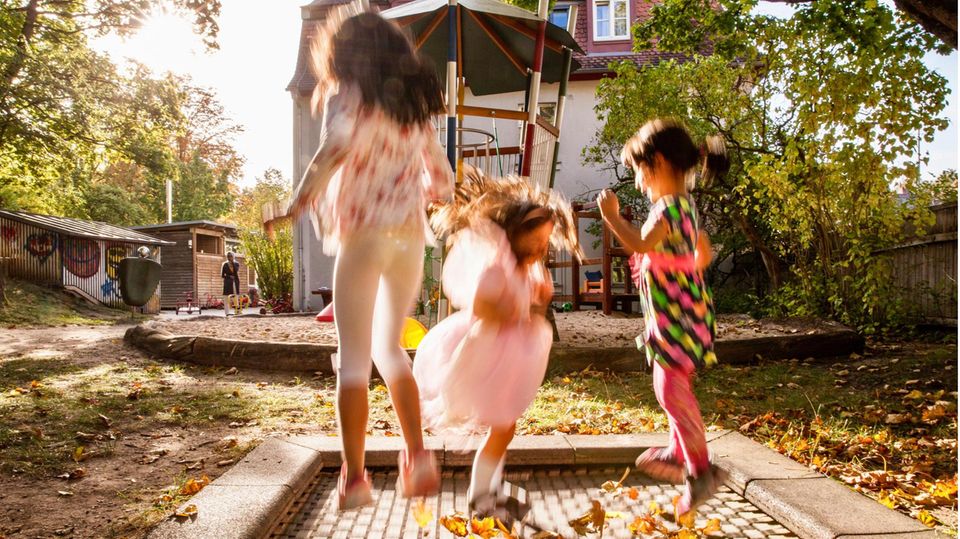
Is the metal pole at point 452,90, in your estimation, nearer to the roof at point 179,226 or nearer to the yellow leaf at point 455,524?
the yellow leaf at point 455,524

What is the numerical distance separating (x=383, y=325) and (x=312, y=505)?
107 cm

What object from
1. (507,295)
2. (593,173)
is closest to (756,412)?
(507,295)

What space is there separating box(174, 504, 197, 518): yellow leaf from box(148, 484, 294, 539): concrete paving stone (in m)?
0.02

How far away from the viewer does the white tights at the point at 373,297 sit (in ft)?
6.59

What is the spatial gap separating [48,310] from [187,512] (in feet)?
56.2

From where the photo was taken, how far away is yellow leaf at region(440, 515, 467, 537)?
2.32m

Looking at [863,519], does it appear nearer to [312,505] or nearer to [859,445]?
[859,445]

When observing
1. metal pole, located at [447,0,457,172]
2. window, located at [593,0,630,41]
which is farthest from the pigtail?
window, located at [593,0,630,41]

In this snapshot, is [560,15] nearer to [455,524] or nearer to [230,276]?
[230,276]

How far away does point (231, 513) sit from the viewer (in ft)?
7.58

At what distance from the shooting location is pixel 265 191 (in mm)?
42812

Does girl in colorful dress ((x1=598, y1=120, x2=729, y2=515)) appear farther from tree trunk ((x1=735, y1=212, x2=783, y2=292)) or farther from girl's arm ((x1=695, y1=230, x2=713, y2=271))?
tree trunk ((x1=735, y1=212, x2=783, y2=292))

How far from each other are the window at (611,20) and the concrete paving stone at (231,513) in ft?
53.7

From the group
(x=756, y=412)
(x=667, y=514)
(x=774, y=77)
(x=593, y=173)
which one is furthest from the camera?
(x=593, y=173)
